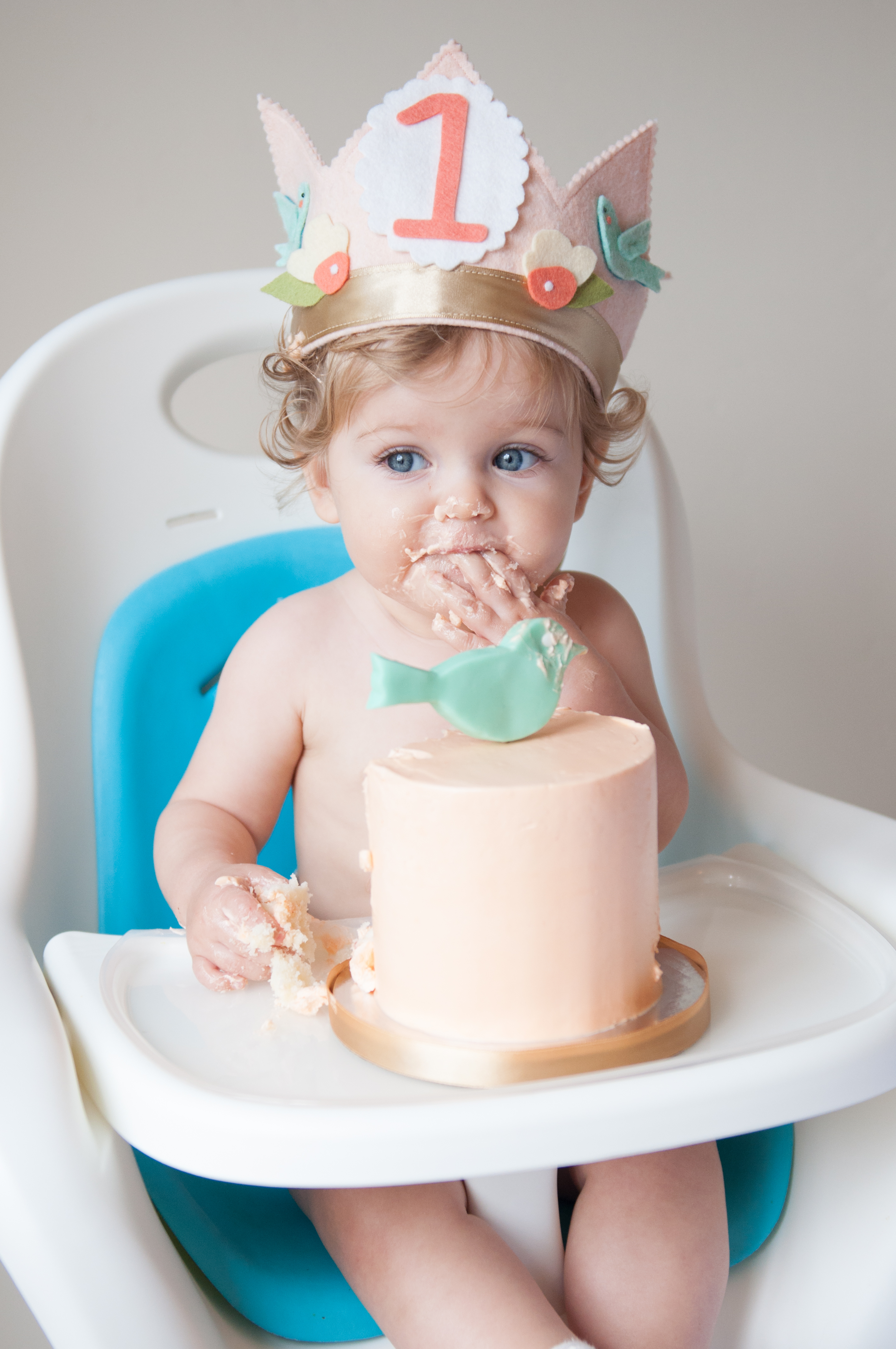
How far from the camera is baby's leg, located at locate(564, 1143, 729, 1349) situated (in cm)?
61

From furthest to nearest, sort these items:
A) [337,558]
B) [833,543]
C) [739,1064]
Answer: [833,543]
[337,558]
[739,1064]

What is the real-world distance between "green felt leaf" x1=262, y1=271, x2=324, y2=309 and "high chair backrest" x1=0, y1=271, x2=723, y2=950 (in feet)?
0.84

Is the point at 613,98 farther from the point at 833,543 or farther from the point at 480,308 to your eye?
the point at 480,308

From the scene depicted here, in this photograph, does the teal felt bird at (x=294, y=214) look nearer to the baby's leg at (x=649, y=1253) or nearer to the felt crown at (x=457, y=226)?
the felt crown at (x=457, y=226)

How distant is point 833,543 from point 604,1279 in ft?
4.24

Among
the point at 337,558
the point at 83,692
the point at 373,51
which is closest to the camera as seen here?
the point at 83,692

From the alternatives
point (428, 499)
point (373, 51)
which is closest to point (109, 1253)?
point (428, 499)

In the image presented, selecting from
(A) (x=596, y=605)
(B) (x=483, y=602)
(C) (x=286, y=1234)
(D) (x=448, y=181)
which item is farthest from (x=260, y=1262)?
(D) (x=448, y=181)

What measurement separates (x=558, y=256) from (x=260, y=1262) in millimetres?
595

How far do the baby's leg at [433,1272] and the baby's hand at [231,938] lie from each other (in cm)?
14

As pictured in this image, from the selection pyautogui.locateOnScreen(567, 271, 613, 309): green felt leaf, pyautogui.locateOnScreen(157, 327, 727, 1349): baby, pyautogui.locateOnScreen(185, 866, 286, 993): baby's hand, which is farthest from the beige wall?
pyautogui.locateOnScreen(185, 866, 286, 993): baby's hand

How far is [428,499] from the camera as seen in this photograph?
715 mm

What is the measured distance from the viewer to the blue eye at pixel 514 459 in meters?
0.73

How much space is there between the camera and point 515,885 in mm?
466
